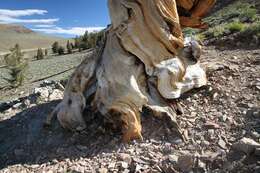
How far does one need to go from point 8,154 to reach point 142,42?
3009 mm

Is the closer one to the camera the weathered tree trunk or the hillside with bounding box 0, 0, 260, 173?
the hillside with bounding box 0, 0, 260, 173

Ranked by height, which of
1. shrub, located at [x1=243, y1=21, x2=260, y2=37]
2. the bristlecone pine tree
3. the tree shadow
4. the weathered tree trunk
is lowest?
the bristlecone pine tree

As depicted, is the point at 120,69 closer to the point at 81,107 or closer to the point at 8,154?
the point at 81,107

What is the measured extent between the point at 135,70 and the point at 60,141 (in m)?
1.78

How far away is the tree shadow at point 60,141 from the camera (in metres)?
6.45

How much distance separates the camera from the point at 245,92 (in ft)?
23.4

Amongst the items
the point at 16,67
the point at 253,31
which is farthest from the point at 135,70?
the point at 16,67

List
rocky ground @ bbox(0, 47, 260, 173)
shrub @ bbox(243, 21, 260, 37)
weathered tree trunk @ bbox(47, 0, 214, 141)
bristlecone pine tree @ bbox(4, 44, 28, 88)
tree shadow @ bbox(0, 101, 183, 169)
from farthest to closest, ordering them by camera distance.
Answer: bristlecone pine tree @ bbox(4, 44, 28, 88)
shrub @ bbox(243, 21, 260, 37)
weathered tree trunk @ bbox(47, 0, 214, 141)
tree shadow @ bbox(0, 101, 183, 169)
rocky ground @ bbox(0, 47, 260, 173)

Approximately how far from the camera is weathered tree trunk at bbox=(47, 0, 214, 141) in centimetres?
657

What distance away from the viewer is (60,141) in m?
6.96

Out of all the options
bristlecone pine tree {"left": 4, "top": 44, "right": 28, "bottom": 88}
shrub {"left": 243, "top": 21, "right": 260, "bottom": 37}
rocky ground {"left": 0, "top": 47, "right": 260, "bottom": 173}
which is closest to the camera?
rocky ground {"left": 0, "top": 47, "right": 260, "bottom": 173}

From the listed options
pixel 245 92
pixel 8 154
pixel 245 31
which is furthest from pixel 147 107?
pixel 245 31

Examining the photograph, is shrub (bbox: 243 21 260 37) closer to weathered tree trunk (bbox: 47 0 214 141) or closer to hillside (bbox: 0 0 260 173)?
hillside (bbox: 0 0 260 173)

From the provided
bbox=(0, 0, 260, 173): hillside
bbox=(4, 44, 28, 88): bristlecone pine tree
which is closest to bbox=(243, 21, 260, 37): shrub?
bbox=(0, 0, 260, 173): hillside
